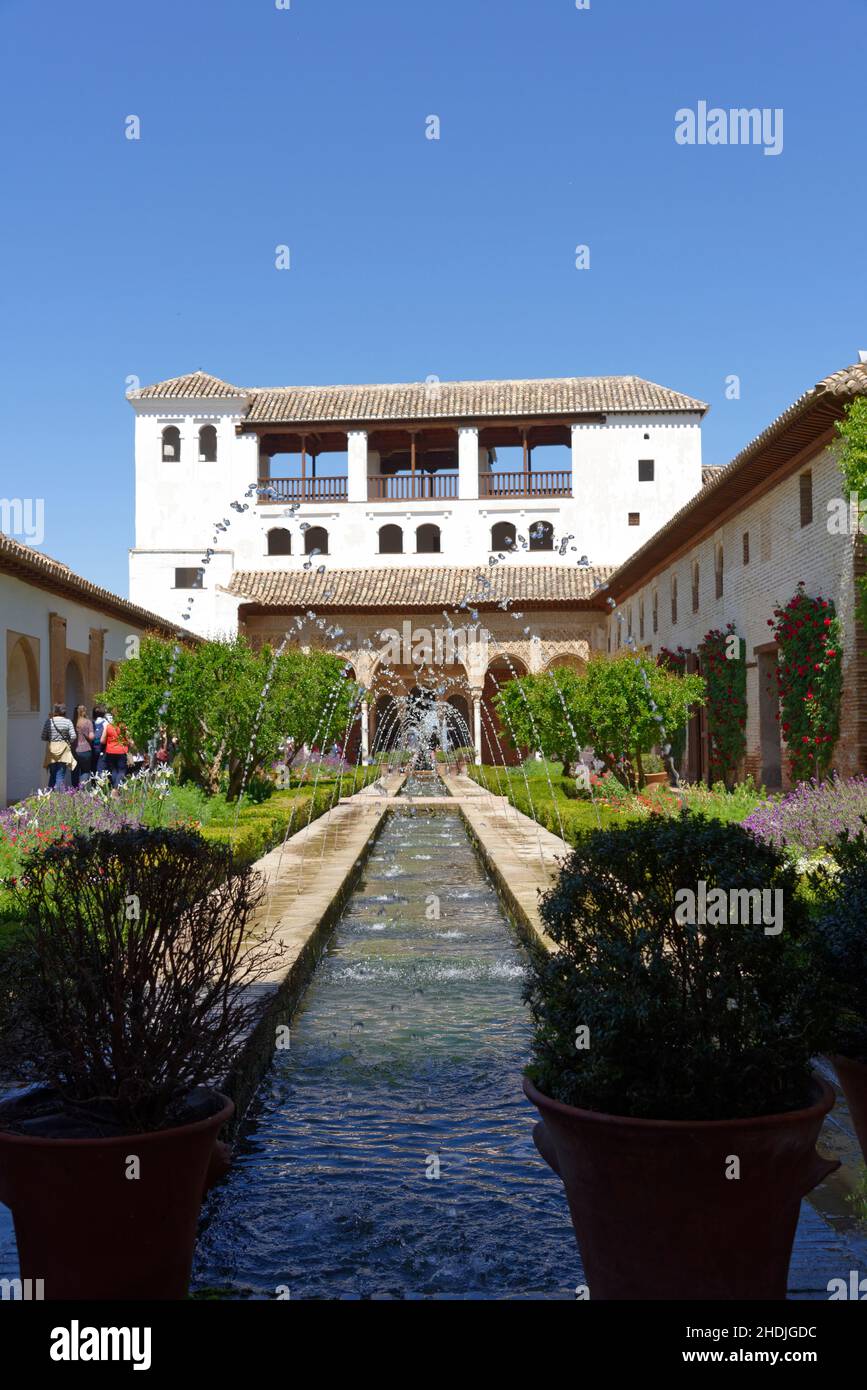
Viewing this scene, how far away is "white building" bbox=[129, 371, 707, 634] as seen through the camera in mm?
34406

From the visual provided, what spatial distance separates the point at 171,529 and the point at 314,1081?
104ft

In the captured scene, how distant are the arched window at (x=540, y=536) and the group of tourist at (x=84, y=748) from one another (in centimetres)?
1807

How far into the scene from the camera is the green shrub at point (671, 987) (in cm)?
259

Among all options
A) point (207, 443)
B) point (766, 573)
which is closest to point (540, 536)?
point (207, 443)

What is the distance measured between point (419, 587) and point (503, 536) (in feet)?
10.3

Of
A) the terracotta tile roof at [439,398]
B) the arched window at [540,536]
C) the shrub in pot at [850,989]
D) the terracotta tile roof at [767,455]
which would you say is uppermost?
the terracotta tile roof at [439,398]

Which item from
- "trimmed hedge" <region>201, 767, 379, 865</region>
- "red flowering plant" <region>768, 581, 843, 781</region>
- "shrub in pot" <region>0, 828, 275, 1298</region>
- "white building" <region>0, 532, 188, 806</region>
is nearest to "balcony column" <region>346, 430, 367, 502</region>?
"white building" <region>0, 532, 188, 806</region>

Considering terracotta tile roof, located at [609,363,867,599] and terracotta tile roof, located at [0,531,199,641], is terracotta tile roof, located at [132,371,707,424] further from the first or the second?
terracotta tile roof, located at [0,531,199,641]

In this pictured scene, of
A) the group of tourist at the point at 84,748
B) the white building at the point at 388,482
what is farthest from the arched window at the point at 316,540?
the group of tourist at the point at 84,748

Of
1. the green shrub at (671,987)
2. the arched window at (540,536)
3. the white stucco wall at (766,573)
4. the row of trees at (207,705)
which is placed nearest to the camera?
the green shrub at (671,987)

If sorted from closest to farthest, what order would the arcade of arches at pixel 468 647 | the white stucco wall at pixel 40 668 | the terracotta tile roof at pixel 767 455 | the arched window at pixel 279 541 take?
the terracotta tile roof at pixel 767 455 → the white stucco wall at pixel 40 668 → the arcade of arches at pixel 468 647 → the arched window at pixel 279 541

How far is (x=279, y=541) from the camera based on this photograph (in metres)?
36.0

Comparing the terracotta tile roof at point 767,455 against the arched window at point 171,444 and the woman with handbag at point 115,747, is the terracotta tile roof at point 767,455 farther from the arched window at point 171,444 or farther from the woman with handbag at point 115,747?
the arched window at point 171,444
